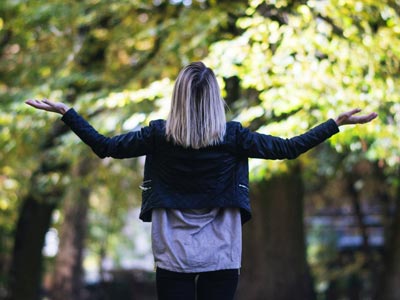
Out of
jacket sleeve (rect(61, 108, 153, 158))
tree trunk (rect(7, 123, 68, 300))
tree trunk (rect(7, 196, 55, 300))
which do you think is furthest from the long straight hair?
tree trunk (rect(7, 196, 55, 300))

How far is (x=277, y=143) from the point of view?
3350 millimetres

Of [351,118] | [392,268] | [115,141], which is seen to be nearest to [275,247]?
[392,268]

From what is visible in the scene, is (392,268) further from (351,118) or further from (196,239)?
(196,239)

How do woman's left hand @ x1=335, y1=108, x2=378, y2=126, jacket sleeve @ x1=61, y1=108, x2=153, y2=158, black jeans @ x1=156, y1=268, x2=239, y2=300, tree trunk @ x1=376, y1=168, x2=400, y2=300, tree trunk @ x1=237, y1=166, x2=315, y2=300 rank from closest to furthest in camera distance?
black jeans @ x1=156, y1=268, x2=239, y2=300 < jacket sleeve @ x1=61, y1=108, x2=153, y2=158 < woman's left hand @ x1=335, y1=108, x2=378, y2=126 < tree trunk @ x1=237, y1=166, x2=315, y2=300 < tree trunk @ x1=376, y1=168, x2=400, y2=300

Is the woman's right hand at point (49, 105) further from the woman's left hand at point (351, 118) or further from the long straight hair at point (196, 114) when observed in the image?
the woman's left hand at point (351, 118)

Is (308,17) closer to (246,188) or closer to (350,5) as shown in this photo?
(350,5)

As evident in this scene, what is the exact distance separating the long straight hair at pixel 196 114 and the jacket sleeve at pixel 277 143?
13 cm

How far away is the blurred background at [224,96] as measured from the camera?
6949 millimetres

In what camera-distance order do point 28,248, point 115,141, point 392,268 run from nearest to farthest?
point 115,141
point 392,268
point 28,248

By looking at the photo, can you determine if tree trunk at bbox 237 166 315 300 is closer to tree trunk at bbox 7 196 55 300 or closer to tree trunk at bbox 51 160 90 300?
tree trunk at bbox 51 160 90 300

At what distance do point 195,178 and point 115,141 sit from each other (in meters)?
0.42

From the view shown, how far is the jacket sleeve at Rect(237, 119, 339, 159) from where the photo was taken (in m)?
3.31

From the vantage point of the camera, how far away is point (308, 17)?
6.89 metres

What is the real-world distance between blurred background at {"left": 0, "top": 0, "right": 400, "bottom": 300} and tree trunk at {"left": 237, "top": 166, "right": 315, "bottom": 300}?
20mm
